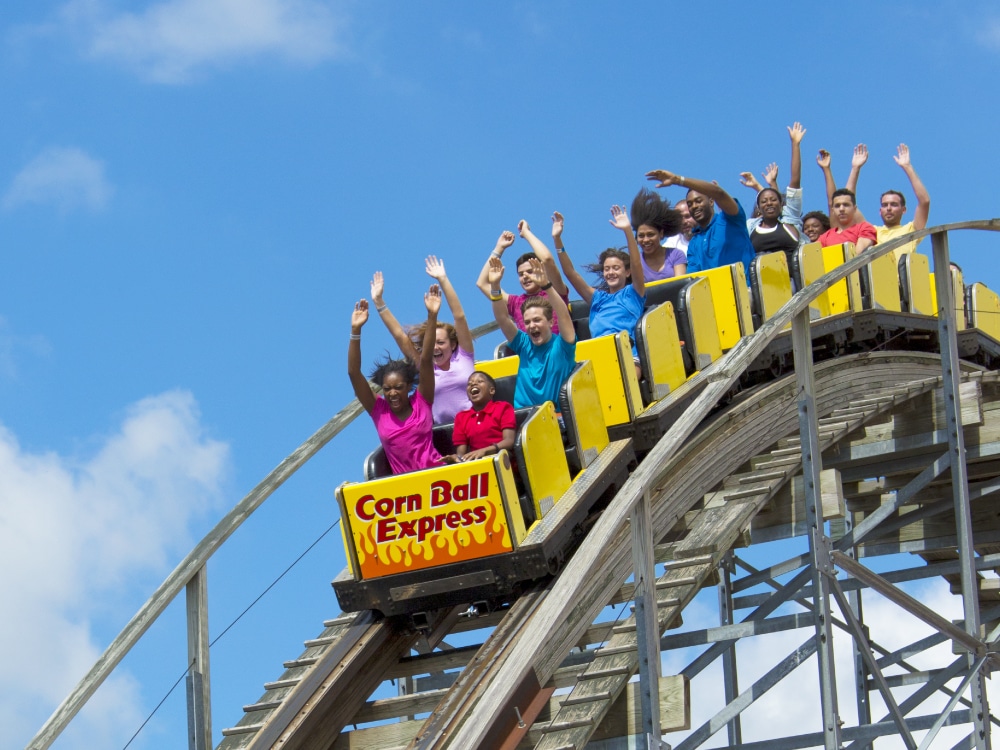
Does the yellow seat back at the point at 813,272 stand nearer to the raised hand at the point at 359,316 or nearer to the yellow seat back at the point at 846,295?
the yellow seat back at the point at 846,295

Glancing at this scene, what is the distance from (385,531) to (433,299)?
1.44 metres

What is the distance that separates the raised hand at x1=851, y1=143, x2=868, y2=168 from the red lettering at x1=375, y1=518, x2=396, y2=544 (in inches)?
252

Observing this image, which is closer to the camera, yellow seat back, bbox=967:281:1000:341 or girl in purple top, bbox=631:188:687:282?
girl in purple top, bbox=631:188:687:282

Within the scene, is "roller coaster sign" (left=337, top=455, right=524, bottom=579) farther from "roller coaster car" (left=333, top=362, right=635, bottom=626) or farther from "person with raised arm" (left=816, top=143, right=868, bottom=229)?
"person with raised arm" (left=816, top=143, right=868, bottom=229)

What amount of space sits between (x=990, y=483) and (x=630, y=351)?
11.5 feet

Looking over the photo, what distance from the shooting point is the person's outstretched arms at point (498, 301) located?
7.49 meters

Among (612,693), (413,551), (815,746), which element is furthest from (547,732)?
(815,746)

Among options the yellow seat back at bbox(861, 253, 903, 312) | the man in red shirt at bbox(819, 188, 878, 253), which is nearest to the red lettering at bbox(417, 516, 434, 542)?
the yellow seat back at bbox(861, 253, 903, 312)

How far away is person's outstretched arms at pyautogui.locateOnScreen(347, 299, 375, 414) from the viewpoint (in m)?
7.05

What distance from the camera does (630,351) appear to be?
7.29 m

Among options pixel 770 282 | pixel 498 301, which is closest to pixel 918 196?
pixel 770 282

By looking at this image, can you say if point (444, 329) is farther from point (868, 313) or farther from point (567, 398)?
point (868, 313)

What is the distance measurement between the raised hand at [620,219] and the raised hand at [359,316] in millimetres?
1541

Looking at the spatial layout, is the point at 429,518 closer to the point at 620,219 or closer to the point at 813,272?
the point at 620,219
